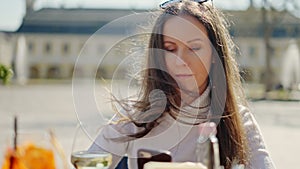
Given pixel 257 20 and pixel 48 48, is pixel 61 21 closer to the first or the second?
pixel 48 48

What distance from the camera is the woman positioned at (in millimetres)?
1169

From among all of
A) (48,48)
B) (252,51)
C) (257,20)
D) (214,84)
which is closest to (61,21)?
(48,48)

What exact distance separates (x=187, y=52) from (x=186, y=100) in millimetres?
135

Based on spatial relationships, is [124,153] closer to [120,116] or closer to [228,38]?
[120,116]

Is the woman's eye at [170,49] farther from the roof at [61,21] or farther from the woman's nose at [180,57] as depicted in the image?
the roof at [61,21]

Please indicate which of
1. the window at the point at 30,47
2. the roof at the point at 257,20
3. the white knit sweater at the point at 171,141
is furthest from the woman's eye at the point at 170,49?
the window at the point at 30,47

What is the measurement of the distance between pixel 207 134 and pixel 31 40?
49.9 meters

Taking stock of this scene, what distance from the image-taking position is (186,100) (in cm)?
122

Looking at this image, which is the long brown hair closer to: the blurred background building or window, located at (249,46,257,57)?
the blurred background building

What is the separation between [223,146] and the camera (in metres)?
1.24

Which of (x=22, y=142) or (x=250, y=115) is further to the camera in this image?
(x=250, y=115)

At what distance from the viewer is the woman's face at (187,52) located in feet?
3.66

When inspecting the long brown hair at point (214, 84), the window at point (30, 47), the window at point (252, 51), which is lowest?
the window at point (30, 47)

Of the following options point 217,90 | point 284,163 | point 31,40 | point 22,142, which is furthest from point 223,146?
point 31,40
